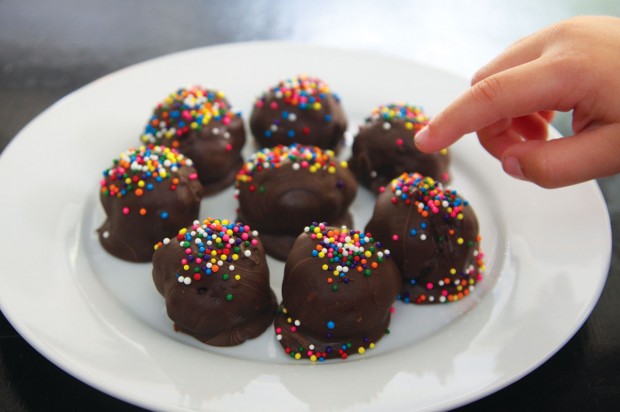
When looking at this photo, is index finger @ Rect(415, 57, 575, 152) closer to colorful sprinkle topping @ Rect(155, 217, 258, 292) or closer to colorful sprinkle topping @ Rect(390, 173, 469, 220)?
colorful sprinkle topping @ Rect(390, 173, 469, 220)

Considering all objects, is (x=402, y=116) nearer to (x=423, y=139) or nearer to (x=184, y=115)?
(x=423, y=139)

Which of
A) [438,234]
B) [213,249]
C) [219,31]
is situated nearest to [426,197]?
[438,234]

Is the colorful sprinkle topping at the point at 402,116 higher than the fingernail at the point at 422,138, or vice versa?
the fingernail at the point at 422,138

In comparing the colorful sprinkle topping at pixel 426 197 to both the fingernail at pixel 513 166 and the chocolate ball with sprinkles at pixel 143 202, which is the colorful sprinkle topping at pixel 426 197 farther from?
the chocolate ball with sprinkles at pixel 143 202

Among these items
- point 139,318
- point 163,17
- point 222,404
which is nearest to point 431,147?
point 222,404

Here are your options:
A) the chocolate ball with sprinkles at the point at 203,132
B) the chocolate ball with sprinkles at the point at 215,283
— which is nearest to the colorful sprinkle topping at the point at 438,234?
the chocolate ball with sprinkles at the point at 215,283
